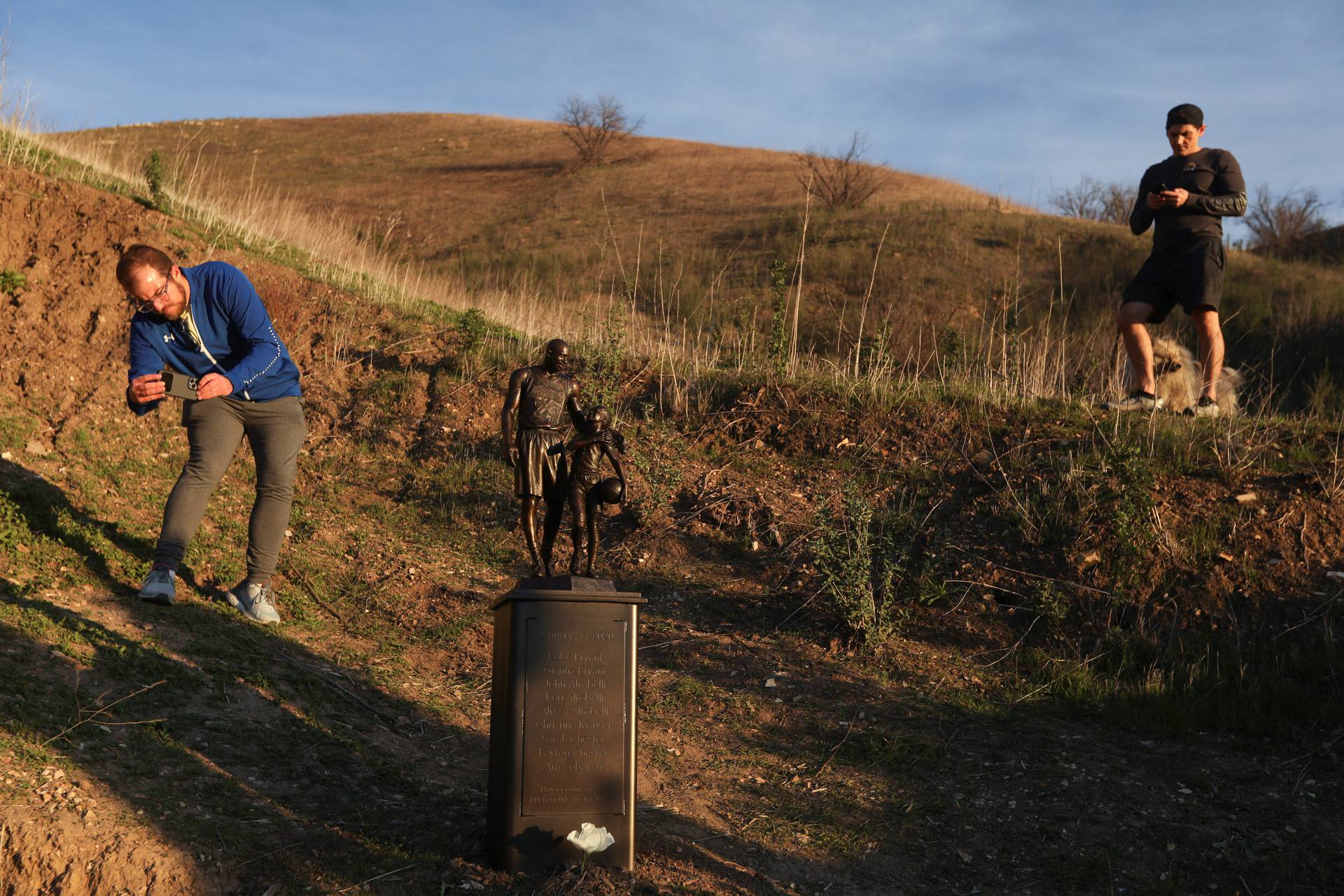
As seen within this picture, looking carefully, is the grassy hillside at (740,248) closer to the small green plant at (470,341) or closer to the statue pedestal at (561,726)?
the small green plant at (470,341)

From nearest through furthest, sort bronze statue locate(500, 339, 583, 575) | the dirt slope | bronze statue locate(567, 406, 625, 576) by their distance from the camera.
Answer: the dirt slope
bronze statue locate(567, 406, 625, 576)
bronze statue locate(500, 339, 583, 575)

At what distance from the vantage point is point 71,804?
344 cm

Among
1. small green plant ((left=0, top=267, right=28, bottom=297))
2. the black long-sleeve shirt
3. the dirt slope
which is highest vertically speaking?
the black long-sleeve shirt

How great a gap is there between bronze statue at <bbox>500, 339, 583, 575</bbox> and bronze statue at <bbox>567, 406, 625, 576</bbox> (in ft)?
0.31

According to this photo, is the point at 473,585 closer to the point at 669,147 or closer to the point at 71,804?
the point at 71,804

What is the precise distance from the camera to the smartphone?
196 inches

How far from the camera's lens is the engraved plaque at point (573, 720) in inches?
142

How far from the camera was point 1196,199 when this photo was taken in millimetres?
7133

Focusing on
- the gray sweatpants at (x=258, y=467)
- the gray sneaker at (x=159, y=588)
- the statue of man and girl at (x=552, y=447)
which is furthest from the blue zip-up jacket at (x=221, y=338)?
the statue of man and girl at (x=552, y=447)

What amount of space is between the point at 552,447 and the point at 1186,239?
547 cm

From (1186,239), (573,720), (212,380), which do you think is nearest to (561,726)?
(573,720)

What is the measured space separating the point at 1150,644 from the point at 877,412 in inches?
135

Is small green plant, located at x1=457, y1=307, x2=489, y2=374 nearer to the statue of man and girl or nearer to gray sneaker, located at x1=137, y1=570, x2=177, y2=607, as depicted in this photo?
gray sneaker, located at x1=137, y1=570, x2=177, y2=607

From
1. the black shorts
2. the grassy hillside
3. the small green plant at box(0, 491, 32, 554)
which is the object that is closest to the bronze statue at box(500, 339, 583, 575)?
the small green plant at box(0, 491, 32, 554)
